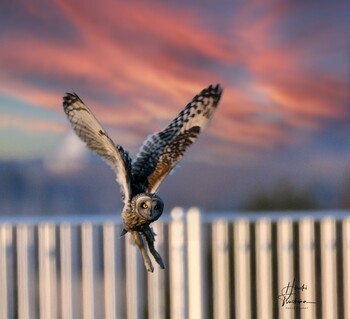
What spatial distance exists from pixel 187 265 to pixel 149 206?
4.71ft

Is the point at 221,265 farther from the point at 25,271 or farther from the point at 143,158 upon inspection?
the point at 143,158

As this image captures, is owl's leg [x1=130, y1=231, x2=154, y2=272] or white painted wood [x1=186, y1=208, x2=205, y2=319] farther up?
owl's leg [x1=130, y1=231, x2=154, y2=272]

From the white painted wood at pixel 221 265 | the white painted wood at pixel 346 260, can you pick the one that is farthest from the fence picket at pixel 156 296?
the white painted wood at pixel 346 260

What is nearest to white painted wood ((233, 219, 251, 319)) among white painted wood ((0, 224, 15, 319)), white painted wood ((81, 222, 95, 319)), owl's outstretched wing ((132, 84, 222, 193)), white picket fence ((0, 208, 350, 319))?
white picket fence ((0, 208, 350, 319))

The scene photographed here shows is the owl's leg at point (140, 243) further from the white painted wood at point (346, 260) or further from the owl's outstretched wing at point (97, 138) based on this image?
the white painted wood at point (346, 260)

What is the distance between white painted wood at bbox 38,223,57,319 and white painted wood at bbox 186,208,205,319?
15.6 inches

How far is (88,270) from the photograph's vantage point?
1.68 metres

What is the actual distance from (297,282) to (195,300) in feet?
1.04

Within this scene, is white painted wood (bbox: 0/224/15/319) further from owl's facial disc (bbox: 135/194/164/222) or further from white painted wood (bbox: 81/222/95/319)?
owl's facial disc (bbox: 135/194/164/222)

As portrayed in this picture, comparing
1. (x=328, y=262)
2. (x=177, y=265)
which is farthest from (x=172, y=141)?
(x=328, y=262)

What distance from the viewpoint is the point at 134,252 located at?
1.67 metres

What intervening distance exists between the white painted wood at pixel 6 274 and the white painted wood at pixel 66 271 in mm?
150

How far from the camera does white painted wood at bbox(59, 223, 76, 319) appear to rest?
5.48ft

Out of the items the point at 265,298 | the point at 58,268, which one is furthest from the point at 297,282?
the point at 58,268
